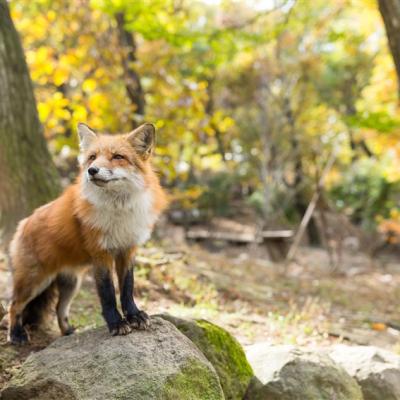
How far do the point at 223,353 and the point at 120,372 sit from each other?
1090mm

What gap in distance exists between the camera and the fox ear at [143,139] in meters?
3.80

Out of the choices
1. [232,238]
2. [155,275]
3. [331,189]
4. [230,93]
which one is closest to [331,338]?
[155,275]

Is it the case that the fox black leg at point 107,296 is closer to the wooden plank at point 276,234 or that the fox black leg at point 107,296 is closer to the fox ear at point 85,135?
the fox ear at point 85,135

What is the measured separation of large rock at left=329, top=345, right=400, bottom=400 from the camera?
Answer: 13.6 feet

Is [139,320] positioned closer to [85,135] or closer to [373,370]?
[85,135]

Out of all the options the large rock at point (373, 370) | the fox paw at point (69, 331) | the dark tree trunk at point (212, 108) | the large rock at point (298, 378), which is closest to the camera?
the large rock at point (298, 378)

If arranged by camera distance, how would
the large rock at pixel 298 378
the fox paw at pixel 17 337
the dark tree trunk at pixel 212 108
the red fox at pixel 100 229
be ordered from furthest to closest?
1. the dark tree trunk at pixel 212 108
2. the fox paw at pixel 17 337
3. the large rock at pixel 298 378
4. the red fox at pixel 100 229

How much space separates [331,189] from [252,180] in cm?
364

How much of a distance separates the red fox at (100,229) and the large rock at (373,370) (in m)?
2.18

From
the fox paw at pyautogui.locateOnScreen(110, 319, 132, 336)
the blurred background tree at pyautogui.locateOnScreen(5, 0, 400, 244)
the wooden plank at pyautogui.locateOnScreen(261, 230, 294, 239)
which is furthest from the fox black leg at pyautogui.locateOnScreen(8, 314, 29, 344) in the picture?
the wooden plank at pyautogui.locateOnScreen(261, 230, 294, 239)

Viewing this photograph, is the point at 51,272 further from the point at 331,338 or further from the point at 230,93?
the point at 230,93

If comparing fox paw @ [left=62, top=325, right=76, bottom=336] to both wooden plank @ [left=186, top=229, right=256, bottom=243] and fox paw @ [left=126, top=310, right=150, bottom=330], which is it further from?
wooden plank @ [left=186, top=229, right=256, bottom=243]

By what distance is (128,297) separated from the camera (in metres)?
3.64

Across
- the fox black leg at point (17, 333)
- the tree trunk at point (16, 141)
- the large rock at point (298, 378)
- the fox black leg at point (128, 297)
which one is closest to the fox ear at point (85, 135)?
the fox black leg at point (128, 297)
